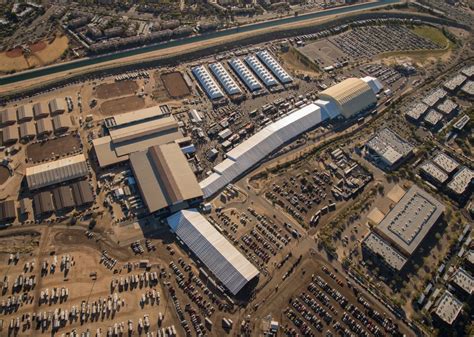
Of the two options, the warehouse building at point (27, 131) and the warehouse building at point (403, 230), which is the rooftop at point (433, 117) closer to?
the warehouse building at point (403, 230)

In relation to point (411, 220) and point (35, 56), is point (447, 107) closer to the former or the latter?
point (411, 220)

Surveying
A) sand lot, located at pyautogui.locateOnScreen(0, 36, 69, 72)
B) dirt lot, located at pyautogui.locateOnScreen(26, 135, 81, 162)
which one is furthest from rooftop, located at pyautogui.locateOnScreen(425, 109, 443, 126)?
sand lot, located at pyautogui.locateOnScreen(0, 36, 69, 72)

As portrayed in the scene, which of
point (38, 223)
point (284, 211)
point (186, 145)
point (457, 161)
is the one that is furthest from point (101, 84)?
point (457, 161)

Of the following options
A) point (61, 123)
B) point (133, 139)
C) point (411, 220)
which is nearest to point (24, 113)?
point (61, 123)

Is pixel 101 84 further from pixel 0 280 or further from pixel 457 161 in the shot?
pixel 457 161

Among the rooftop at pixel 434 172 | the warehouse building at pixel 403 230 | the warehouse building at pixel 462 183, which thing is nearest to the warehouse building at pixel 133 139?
the warehouse building at pixel 403 230

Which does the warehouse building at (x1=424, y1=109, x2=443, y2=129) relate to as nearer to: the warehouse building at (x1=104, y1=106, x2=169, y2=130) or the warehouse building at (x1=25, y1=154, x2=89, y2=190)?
the warehouse building at (x1=104, y1=106, x2=169, y2=130)
